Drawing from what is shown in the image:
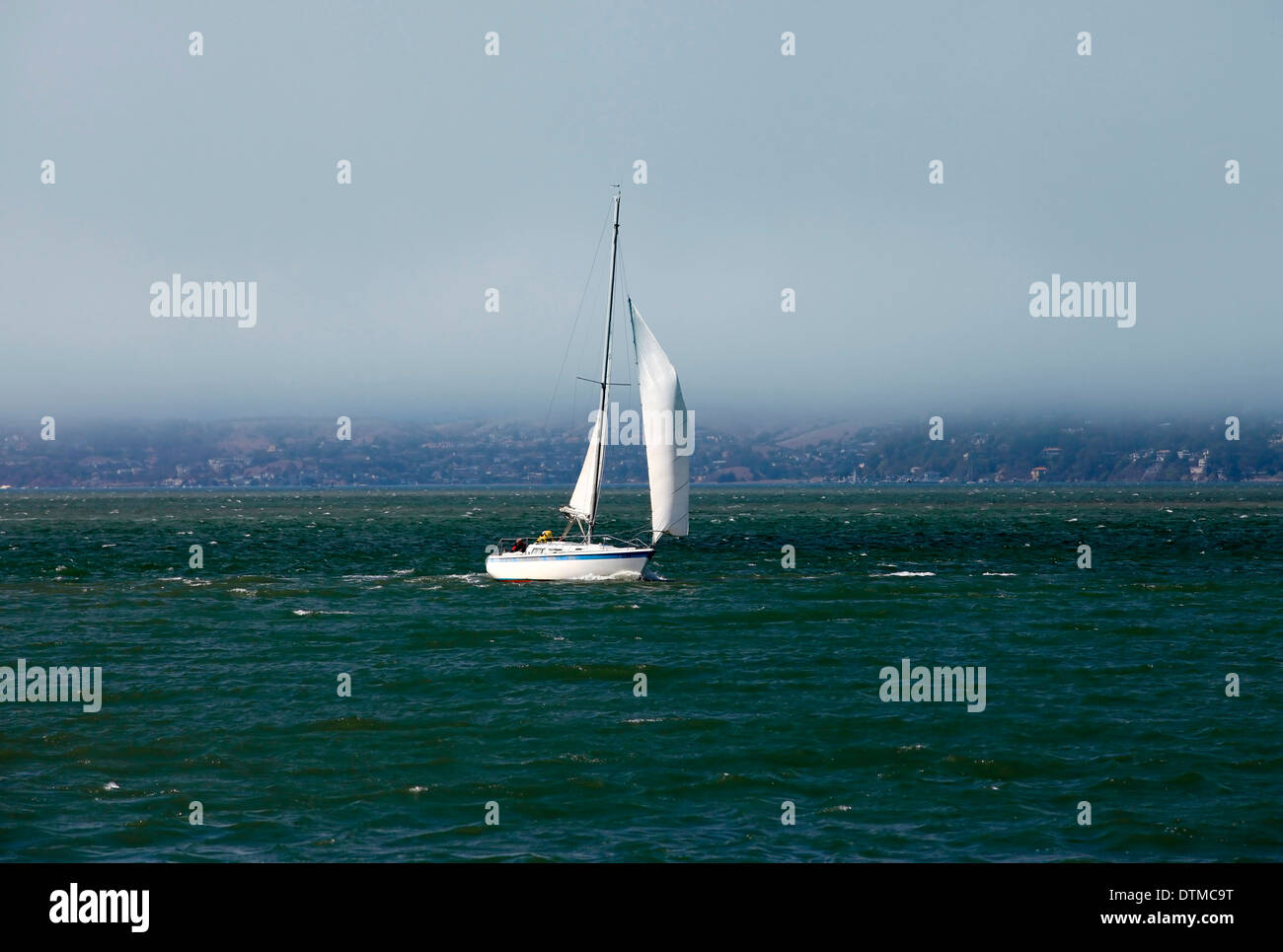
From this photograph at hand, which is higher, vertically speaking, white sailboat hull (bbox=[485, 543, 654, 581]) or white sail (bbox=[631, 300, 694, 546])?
white sail (bbox=[631, 300, 694, 546])

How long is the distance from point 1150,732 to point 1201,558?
185 ft

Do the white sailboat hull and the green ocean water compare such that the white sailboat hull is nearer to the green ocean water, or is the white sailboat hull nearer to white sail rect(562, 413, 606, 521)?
the green ocean water

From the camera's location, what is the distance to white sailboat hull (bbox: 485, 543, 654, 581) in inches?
2327

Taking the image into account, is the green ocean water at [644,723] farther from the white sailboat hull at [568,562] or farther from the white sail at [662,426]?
the white sail at [662,426]

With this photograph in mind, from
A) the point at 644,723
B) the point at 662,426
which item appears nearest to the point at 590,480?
the point at 662,426

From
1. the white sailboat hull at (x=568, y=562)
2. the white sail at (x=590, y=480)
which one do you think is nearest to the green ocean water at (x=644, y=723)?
the white sailboat hull at (x=568, y=562)

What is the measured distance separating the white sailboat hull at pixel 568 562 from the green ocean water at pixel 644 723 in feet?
3.00

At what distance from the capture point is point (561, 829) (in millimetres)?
20641

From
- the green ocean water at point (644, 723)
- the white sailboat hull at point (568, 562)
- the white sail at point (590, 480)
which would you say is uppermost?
the white sail at point (590, 480)

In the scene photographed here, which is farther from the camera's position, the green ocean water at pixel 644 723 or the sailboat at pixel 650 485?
the sailboat at pixel 650 485

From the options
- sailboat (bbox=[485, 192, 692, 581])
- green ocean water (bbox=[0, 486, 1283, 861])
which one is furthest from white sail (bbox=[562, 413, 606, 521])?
green ocean water (bbox=[0, 486, 1283, 861])

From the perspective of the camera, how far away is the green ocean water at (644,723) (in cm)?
2039

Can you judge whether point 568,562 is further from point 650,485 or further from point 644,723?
point 644,723

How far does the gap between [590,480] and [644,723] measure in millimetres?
32089
